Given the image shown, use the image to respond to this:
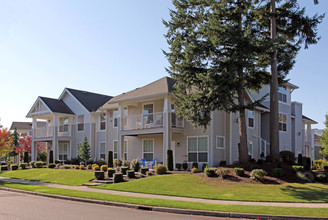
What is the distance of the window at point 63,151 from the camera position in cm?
3703

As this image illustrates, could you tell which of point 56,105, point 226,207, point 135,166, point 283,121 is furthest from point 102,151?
point 226,207

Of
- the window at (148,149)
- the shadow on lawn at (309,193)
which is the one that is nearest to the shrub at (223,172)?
the shadow on lawn at (309,193)

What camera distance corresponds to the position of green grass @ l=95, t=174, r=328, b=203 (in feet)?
45.3

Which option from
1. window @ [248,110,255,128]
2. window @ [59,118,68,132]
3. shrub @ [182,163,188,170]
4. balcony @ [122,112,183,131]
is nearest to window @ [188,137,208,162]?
shrub @ [182,163,188,170]

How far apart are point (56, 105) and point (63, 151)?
5.61m

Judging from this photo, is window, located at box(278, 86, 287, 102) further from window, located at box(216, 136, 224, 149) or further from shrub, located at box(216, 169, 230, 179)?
shrub, located at box(216, 169, 230, 179)

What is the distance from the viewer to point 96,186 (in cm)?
1864

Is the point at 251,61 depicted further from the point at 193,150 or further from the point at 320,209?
the point at 320,209

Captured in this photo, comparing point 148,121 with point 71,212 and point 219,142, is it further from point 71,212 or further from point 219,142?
point 71,212

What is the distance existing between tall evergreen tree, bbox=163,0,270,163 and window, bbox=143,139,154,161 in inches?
285

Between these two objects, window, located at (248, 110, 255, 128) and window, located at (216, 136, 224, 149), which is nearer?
window, located at (216, 136, 224, 149)

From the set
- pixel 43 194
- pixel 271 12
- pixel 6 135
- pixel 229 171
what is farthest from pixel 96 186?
pixel 6 135

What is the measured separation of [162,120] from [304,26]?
39.7ft

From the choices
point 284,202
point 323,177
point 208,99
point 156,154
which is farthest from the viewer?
point 156,154
